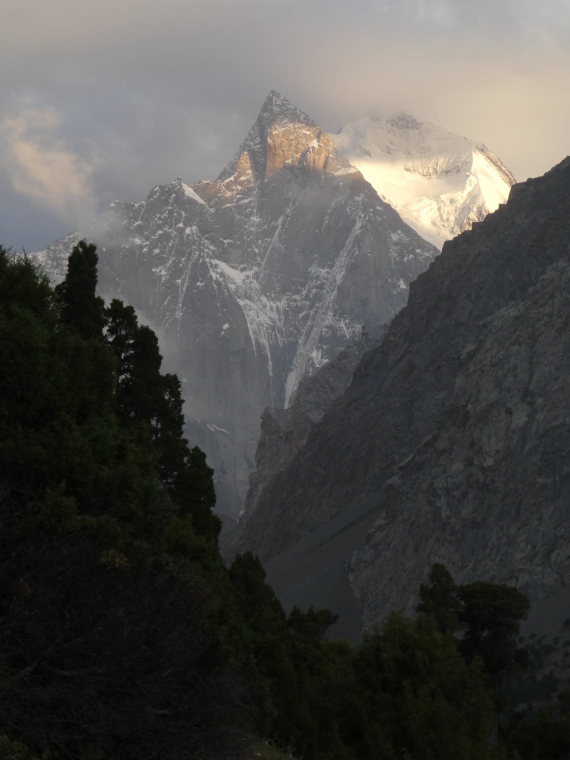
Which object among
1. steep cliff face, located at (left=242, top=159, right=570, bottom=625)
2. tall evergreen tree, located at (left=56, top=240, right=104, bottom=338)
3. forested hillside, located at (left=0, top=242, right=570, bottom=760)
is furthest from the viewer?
steep cliff face, located at (left=242, top=159, right=570, bottom=625)

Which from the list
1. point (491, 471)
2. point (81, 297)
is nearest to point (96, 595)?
point (81, 297)

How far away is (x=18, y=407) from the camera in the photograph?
2536 centimetres

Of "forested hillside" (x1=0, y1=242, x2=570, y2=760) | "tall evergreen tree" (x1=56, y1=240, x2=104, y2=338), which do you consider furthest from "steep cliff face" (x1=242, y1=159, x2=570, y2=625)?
"forested hillside" (x1=0, y1=242, x2=570, y2=760)

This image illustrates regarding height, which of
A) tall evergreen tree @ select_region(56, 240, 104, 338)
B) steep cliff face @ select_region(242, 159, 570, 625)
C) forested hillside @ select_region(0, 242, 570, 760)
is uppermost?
steep cliff face @ select_region(242, 159, 570, 625)

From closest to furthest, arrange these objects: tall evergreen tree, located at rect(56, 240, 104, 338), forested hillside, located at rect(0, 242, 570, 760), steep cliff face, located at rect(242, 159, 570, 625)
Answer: forested hillside, located at rect(0, 242, 570, 760)
tall evergreen tree, located at rect(56, 240, 104, 338)
steep cliff face, located at rect(242, 159, 570, 625)

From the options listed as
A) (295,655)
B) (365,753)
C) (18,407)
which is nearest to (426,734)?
(365,753)

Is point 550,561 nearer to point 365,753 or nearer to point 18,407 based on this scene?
point 365,753

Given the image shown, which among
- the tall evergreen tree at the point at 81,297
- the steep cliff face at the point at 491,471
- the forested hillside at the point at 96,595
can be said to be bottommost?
the forested hillside at the point at 96,595

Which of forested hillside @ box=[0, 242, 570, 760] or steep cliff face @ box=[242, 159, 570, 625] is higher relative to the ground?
steep cliff face @ box=[242, 159, 570, 625]

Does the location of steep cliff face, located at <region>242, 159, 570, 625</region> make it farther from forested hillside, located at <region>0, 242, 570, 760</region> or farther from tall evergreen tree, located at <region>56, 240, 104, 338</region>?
forested hillside, located at <region>0, 242, 570, 760</region>

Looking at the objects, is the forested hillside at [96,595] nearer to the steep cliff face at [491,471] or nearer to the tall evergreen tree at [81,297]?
the tall evergreen tree at [81,297]

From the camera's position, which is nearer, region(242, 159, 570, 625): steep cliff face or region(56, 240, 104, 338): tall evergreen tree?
region(56, 240, 104, 338): tall evergreen tree

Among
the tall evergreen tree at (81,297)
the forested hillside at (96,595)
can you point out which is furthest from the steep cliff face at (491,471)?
the forested hillside at (96,595)

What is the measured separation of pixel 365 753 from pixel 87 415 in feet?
60.7
